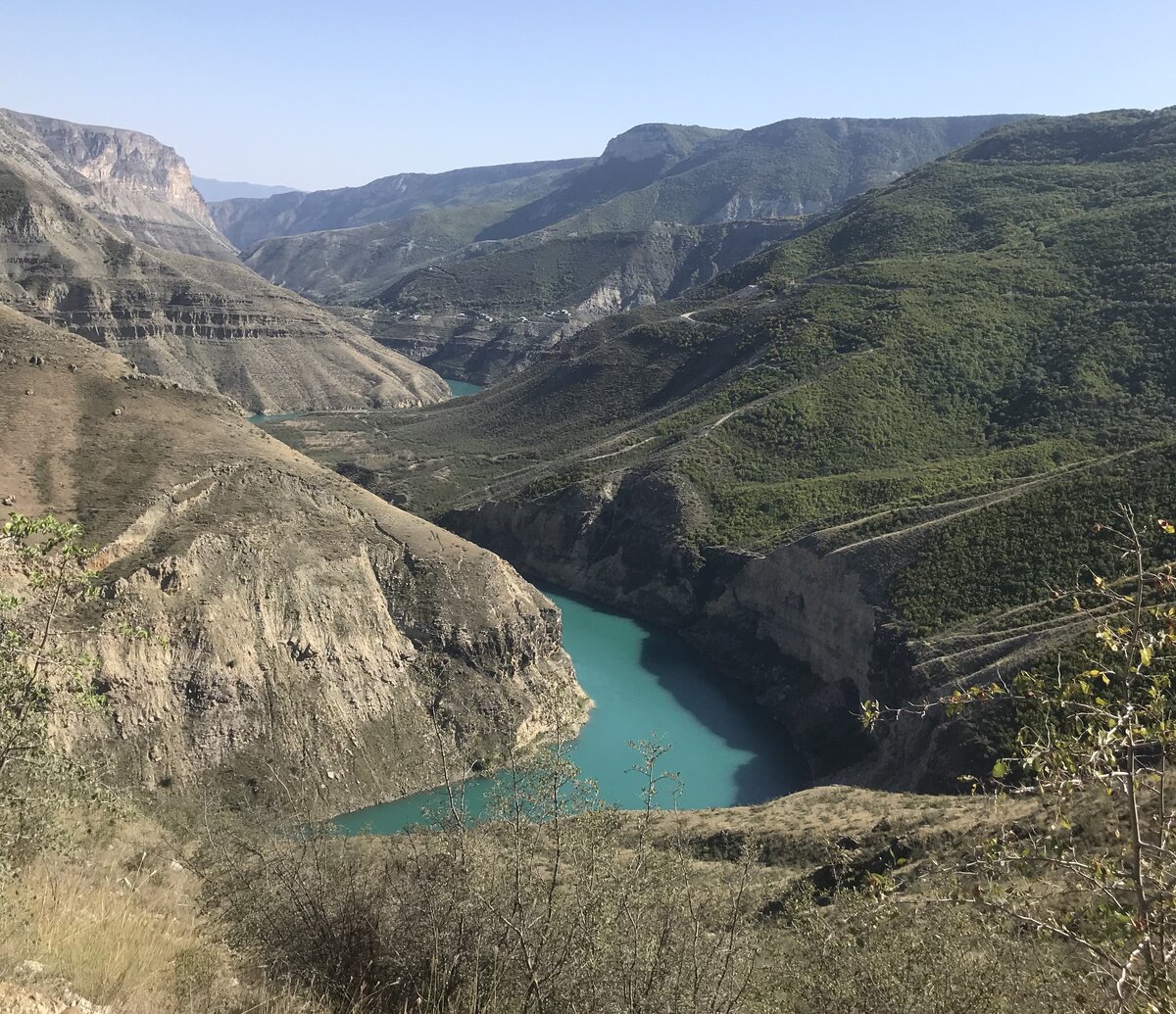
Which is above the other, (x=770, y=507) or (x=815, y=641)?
(x=770, y=507)

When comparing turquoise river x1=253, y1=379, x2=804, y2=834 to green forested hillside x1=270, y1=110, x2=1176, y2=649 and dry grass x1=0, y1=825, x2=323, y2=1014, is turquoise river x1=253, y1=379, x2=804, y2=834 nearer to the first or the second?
green forested hillside x1=270, y1=110, x2=1176, y2=649

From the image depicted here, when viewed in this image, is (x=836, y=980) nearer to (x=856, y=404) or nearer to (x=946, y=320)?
(x=856, y=404)

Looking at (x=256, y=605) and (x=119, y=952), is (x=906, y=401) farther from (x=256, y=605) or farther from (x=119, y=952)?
(x=119, y=952)

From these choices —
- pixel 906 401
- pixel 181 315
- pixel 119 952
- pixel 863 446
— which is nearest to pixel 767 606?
pixel 863 446

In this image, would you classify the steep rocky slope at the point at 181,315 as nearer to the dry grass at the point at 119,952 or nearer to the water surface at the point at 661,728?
the water surface at the point at 661,728

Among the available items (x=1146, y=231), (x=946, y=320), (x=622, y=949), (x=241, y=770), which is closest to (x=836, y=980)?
(x=622, y=949)

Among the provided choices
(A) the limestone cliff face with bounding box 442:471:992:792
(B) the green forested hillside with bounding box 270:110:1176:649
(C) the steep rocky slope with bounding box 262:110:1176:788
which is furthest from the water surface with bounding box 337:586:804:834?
(B) the green forested hillside with bounding box 270:110:1176:649
